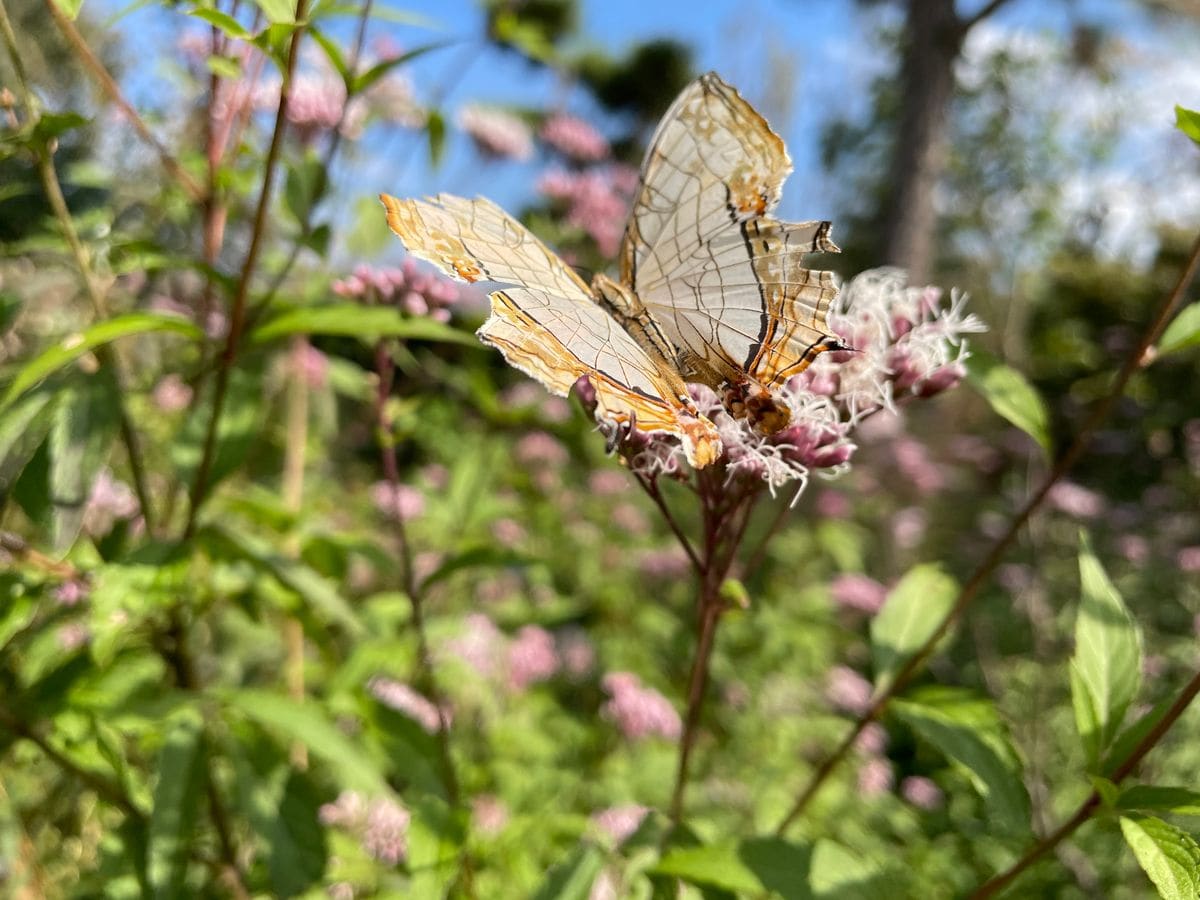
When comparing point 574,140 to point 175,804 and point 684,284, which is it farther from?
point 175,804

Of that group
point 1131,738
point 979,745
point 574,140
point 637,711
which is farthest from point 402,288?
point 574,140

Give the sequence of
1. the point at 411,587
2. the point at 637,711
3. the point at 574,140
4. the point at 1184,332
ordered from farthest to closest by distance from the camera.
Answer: the point at 574,140 < the point at 637,711 < the point at 411,587 < the point at 1184,332

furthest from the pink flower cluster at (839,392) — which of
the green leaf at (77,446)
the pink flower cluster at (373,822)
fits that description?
the pink flower cluster at (373,822)

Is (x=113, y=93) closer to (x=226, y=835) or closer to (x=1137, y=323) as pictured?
(x=226, y=835)

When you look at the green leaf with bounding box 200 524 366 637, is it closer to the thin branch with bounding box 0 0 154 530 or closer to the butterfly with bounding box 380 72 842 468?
the thin branch with bounding box 0 0 154 530

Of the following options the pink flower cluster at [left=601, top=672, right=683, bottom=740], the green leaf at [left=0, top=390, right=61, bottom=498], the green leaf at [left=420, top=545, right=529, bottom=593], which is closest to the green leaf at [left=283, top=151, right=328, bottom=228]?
the green leaf at [left=0, top=390, right=61, bottom=498]

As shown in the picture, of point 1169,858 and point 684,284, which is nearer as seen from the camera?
point 1169,858

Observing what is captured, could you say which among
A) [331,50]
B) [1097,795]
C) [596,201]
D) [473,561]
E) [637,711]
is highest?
[331,50]
